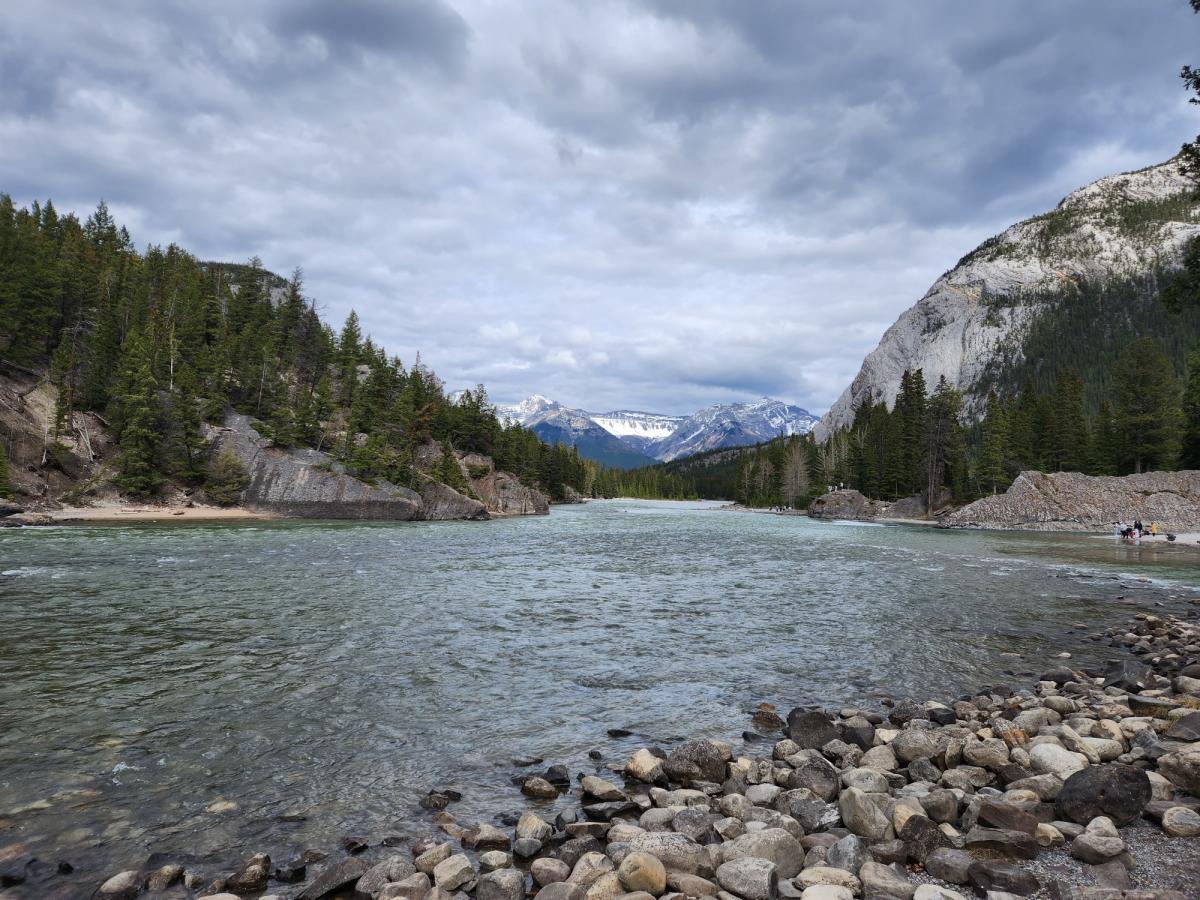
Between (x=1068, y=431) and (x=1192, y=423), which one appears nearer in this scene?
(x=1192, y=423)

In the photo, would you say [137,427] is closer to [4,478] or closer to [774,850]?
[4,478]

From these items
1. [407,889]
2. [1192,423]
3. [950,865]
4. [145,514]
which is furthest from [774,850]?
[1192,423]

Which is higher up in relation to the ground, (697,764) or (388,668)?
(697,764)

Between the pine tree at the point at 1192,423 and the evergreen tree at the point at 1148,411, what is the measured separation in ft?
7.61

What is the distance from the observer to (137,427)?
70.2 m

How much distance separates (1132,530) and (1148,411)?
42.3m

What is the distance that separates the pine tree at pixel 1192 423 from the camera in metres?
79.0

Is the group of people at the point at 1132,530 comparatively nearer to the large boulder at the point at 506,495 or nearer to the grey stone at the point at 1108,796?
the grey stone at the point at 1108,796

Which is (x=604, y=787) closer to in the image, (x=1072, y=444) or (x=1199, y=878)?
(x=1199, y=878)

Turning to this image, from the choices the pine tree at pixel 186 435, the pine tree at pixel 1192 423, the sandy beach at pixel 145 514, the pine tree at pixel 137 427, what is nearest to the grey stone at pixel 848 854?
the sandy beach at pixel 145 514

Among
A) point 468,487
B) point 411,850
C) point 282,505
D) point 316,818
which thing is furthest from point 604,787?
point 468,487

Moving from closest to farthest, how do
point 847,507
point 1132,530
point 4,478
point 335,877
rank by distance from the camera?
1. point 335,877
2. point 4,478
3. point 1132,530
4. point 847,507

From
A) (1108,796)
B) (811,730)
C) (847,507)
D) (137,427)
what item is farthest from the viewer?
(847,507)

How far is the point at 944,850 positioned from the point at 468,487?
95873 mm
